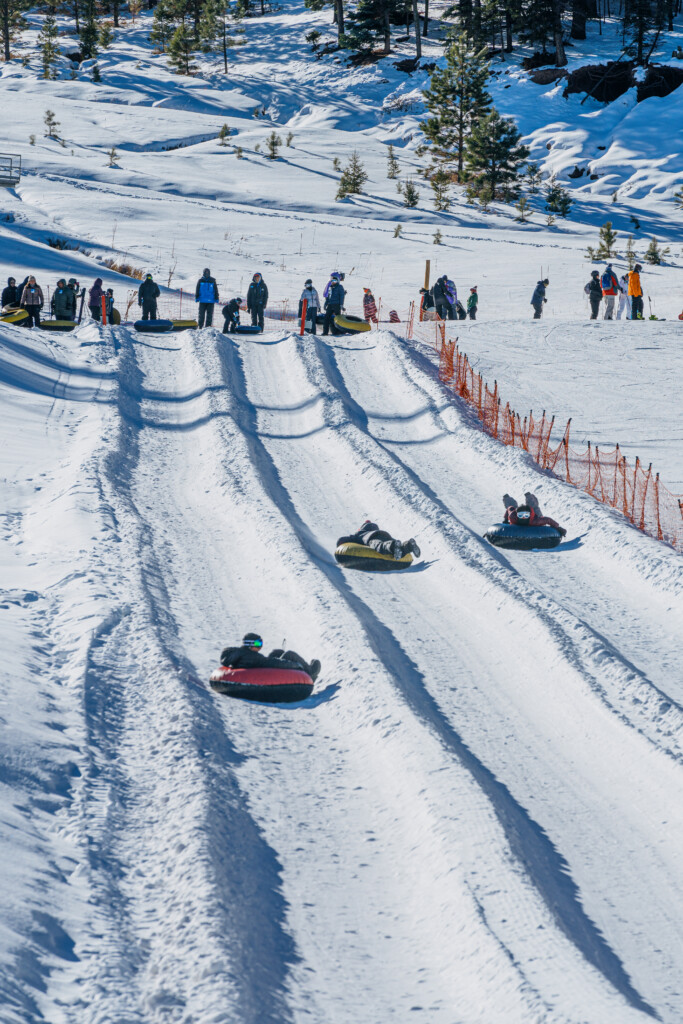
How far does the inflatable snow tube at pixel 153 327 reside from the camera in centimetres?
2205

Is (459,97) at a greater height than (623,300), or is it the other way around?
(459,97)

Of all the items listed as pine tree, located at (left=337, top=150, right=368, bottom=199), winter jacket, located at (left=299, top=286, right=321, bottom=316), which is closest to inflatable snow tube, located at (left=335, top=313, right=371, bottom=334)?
winter jacket, located at (left=299, top=286, right=321, bottom=316)

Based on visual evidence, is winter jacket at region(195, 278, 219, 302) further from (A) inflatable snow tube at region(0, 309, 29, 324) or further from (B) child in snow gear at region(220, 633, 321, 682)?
(B) child in snow gear at region(220, 633, 321, 682)

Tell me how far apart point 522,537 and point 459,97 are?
127 feet

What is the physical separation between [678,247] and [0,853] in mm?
38127

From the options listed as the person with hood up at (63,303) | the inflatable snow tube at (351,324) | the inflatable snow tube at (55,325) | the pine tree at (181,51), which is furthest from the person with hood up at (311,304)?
the pine tree at (181,51)

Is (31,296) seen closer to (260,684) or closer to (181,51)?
(260,684)

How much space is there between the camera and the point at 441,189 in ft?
140

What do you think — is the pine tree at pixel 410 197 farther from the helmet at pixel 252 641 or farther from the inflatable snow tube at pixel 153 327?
the helmet at pixel 252 641

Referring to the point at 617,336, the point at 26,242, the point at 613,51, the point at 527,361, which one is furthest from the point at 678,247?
the point at 613,51

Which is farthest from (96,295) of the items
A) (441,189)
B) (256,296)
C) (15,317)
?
(441,189)

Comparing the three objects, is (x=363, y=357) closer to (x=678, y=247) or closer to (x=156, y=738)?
(x=156, y=738)

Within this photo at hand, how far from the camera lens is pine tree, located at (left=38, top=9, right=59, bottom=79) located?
203 feet

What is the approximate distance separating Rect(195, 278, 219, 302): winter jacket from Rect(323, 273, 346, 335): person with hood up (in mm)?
2836
